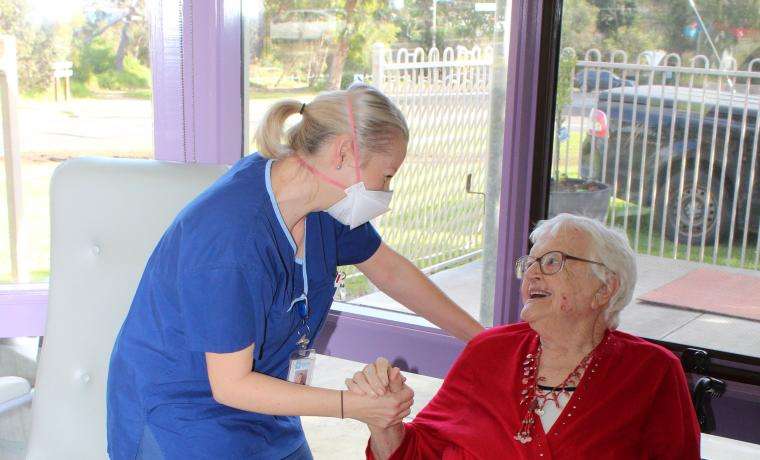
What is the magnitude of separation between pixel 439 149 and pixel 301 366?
1483 mm

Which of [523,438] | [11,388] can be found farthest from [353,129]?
[11,388]

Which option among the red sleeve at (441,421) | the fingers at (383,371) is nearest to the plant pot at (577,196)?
the red sleeve at (441,421)

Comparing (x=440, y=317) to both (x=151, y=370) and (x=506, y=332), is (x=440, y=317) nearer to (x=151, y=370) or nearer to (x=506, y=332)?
(x=506, y=332)

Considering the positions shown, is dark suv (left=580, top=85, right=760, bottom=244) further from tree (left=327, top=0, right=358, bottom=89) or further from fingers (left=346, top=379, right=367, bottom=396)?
fingers (left=346, top=379, right=367, bottom=396)

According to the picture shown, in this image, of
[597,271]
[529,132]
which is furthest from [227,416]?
[529,132]

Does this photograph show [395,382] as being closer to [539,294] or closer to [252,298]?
[252,298]

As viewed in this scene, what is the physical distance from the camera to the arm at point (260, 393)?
1.54 meters

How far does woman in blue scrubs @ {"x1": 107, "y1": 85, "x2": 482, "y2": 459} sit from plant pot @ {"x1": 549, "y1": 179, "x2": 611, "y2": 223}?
3.74ft

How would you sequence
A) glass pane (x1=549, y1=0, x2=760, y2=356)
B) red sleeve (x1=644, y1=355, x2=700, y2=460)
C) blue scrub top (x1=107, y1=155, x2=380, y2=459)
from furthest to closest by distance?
glass pane (x1=549, y1=0, x2=760, y2=356), red sleeve (x1=644, y1=355, x2=700, y2=460), blue scrub top (x1=107, y1=155, x2=380, y2=459)

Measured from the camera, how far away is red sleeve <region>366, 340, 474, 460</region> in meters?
1.96

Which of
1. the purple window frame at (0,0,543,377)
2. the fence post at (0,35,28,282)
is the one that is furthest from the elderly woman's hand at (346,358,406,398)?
the fence post at (0,35,28,282)

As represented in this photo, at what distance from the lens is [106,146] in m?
3.12

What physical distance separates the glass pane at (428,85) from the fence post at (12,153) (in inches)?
31.9

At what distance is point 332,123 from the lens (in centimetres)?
161
